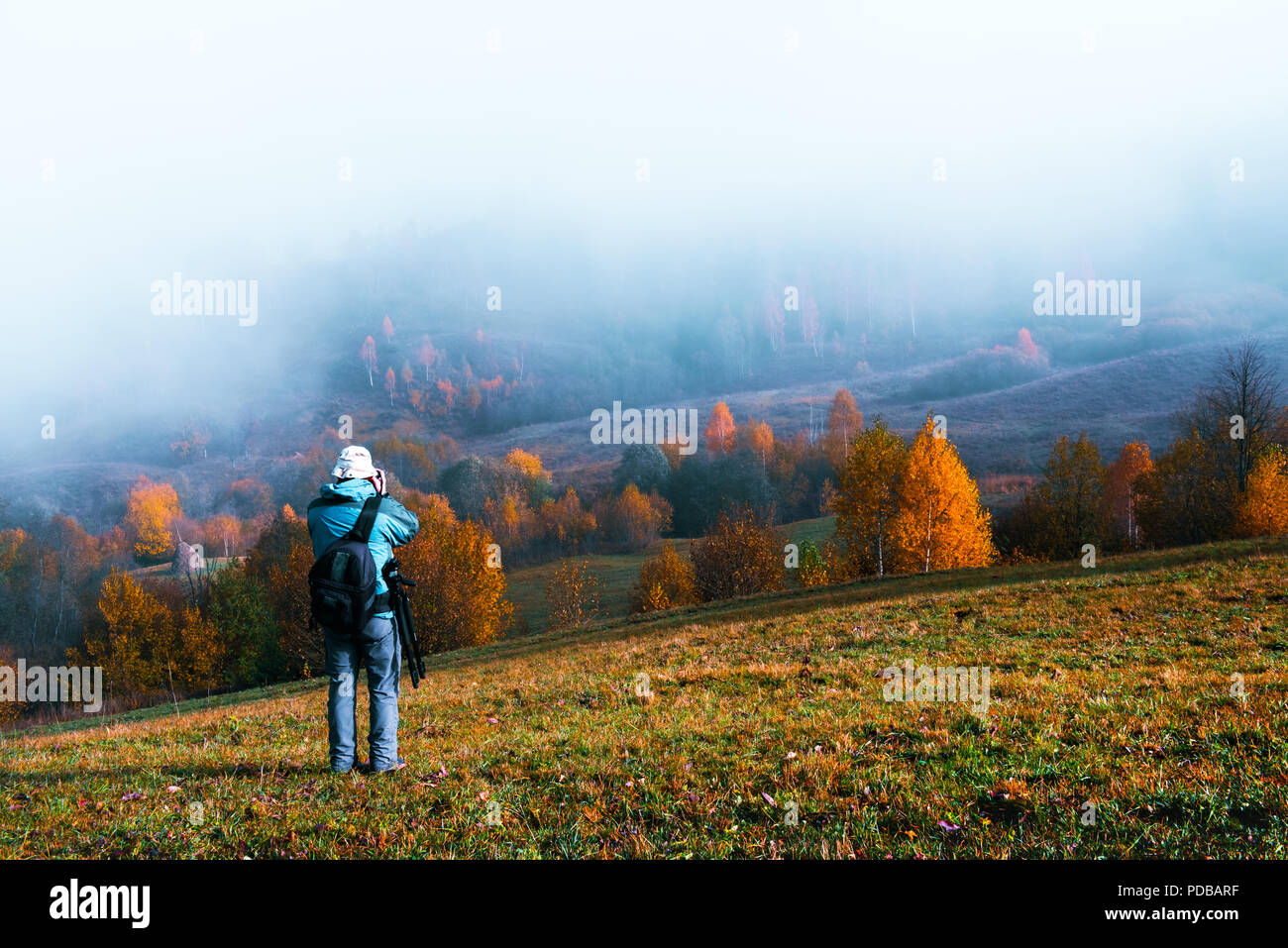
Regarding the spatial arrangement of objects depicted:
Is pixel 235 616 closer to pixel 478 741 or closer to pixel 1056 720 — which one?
pixel 478 741

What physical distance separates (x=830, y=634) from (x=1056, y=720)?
1114cm

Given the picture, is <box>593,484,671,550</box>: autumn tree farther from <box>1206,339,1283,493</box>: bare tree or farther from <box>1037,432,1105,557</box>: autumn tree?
<box>1206,339,1283,493</box>: bare tree

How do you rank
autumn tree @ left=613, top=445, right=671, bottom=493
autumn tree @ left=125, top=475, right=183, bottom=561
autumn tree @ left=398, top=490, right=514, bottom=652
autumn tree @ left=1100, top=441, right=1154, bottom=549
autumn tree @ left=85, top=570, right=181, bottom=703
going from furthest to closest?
autumn tree @ left=125, top=475, right=183, bottom=561 < autumn tree @ left=613, top=445, right=671, bottom=493 < autumn tree @ left=1100, top=441, right=1154, bottom=549 < autumn tree @ left=85, top=570, right=181, bottom=703 < autumn tree @ left=398, top=490, right=514, bottom=652

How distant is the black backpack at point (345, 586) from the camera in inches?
306

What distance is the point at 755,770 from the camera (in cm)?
743

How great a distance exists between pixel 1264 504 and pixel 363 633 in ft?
247

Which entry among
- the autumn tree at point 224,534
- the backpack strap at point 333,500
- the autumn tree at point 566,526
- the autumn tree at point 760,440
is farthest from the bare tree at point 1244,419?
the autumn tree at point 224,534

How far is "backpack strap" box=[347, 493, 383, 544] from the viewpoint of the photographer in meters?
7.96

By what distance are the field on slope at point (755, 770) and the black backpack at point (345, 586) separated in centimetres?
174

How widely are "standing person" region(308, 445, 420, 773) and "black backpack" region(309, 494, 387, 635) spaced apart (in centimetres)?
Answer: 6

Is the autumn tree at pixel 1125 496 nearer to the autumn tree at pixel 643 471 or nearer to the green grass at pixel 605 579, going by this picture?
the green grass at pixel 605 579

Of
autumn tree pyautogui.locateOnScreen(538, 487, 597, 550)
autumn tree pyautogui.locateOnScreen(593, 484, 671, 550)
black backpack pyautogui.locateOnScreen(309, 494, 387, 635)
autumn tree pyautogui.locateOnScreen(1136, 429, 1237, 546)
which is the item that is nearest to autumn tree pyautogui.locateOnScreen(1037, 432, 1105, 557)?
autumn tree pyautogui.locateOnScreen(1136, 429, 1237, 546)
